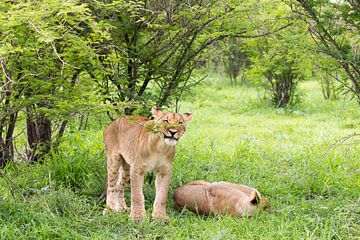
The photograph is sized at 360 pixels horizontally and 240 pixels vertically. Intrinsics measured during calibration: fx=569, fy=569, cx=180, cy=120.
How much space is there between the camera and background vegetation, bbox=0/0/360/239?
5.19 m

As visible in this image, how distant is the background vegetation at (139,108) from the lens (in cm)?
519

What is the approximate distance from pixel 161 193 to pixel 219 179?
5.40 feet

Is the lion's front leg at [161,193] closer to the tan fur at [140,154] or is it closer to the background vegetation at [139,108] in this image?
the tan fur at [140,154]

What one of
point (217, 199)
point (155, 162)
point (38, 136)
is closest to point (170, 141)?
point (155, 162)

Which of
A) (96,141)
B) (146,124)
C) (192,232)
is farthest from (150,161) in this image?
(96,141)

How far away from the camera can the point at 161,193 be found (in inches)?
222

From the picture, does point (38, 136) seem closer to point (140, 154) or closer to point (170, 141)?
point (140, 154)

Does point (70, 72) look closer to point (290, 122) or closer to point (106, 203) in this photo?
point (106, 203)

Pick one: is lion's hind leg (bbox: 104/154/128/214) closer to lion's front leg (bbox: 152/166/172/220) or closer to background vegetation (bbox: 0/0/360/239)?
background vegetation (bbox: 0/0/360/239)

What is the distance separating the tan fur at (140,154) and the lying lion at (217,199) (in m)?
0.48

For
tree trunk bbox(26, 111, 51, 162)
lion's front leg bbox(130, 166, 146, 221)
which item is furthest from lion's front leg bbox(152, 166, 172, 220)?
tree trunk bbox(26, 111, 51, 162)

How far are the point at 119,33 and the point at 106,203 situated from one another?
6.52 feet

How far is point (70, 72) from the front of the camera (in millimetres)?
6105

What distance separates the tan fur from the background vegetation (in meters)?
0.21
